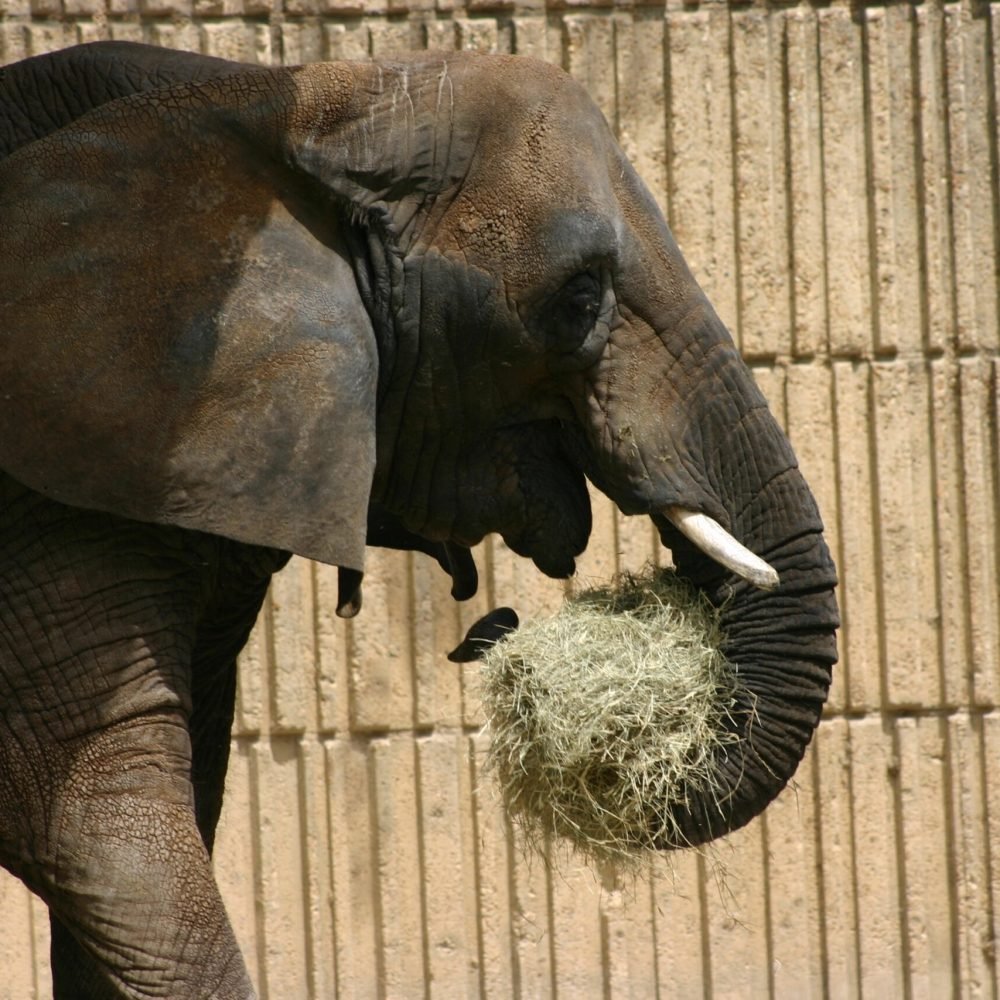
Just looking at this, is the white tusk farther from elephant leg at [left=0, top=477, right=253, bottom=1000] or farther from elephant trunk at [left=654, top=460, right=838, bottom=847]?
elephant leg at [left=0, top=477, right=253, bottom=1000]

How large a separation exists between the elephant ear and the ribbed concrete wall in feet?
8.17

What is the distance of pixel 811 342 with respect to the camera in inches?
220

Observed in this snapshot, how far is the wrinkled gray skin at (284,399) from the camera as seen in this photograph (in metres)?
2.90

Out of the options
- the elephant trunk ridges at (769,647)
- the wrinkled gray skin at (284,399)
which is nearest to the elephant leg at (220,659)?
the wrinkled gray skin at (284,399)

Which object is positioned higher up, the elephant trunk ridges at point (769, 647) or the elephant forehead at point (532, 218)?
the elephant forehead at point (532, 218)

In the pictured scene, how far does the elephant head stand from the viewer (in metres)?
2.92

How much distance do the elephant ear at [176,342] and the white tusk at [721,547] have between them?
1.81ft

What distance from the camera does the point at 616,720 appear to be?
307cm

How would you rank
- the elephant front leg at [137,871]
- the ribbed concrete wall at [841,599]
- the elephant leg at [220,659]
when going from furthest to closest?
the ribbed concrete wall at [841,599] < the elephant leg at [220,659] < the elephant front leg at [137,871]

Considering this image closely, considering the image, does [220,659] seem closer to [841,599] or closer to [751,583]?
[751,583]

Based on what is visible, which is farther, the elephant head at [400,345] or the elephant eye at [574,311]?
the elephant eye at [574,311]

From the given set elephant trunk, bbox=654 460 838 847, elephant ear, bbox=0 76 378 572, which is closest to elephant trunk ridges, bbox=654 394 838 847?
elephant trunk, bbox=654 460 838 847

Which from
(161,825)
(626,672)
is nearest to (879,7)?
(626,672)

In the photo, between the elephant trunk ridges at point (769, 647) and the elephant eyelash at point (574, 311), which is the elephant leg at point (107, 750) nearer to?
the elephant eyelash at point (574, 311)
